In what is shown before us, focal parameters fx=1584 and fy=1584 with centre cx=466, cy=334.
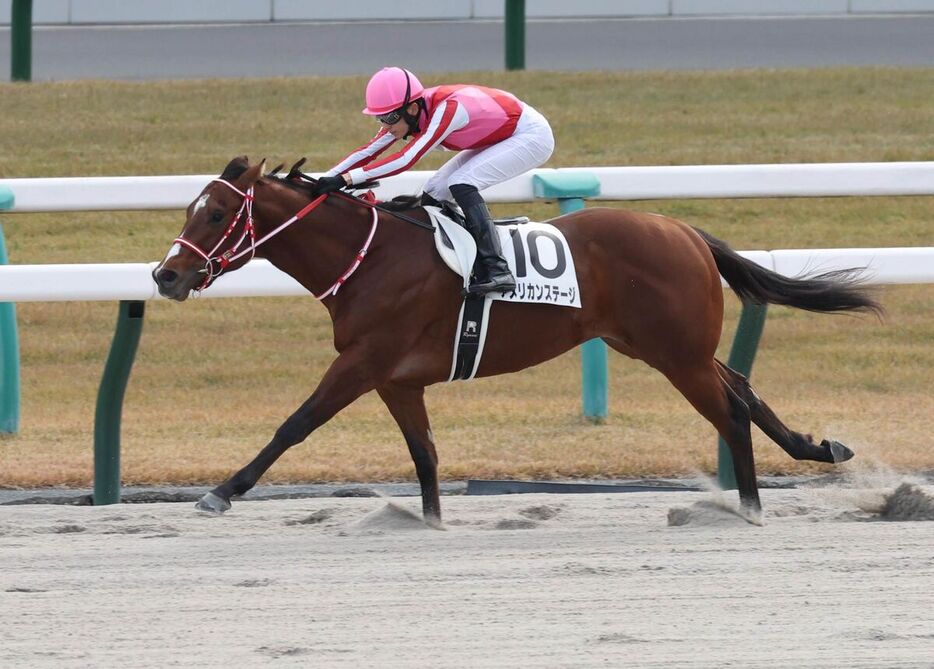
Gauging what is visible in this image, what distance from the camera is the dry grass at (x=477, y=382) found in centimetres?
702

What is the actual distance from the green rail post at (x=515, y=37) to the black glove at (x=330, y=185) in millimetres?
7958

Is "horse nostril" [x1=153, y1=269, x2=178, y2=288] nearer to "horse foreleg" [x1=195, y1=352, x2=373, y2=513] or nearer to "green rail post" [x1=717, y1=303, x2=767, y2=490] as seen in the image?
"horse foreleg" [x1=195, y1=352, x2=373, y2=513]

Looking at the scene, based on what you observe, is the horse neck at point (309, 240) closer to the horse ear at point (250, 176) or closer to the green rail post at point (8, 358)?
the horse ear at point (250, 176)

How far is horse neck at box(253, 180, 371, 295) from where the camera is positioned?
222 inches

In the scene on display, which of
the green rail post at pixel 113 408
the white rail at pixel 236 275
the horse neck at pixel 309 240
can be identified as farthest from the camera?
the white rail at pixel 236 275

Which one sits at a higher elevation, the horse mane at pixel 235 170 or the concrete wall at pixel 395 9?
the concrete wall at pixel 395 9

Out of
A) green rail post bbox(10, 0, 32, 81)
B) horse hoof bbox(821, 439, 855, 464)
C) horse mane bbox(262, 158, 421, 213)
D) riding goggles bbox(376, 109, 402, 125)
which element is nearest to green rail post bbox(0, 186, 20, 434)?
horse mane bbox(262, 158, 421, 213)

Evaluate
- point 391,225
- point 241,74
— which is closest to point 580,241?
point 391,225

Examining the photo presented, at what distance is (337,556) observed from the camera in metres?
5.14

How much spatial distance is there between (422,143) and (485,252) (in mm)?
447

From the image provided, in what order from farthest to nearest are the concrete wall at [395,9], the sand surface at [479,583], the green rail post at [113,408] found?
1. the concrete wall at [395,9]
2. the green rail post at [113,408]
3. the sand surface at [479,583]

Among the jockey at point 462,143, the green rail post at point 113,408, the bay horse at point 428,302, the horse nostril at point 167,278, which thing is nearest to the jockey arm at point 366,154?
the jockey at point 462,143

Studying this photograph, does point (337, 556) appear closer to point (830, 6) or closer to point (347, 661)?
point (347, 661)

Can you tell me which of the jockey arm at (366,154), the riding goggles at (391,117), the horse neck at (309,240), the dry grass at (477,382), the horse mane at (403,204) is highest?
the riding goggles at (391,117)
